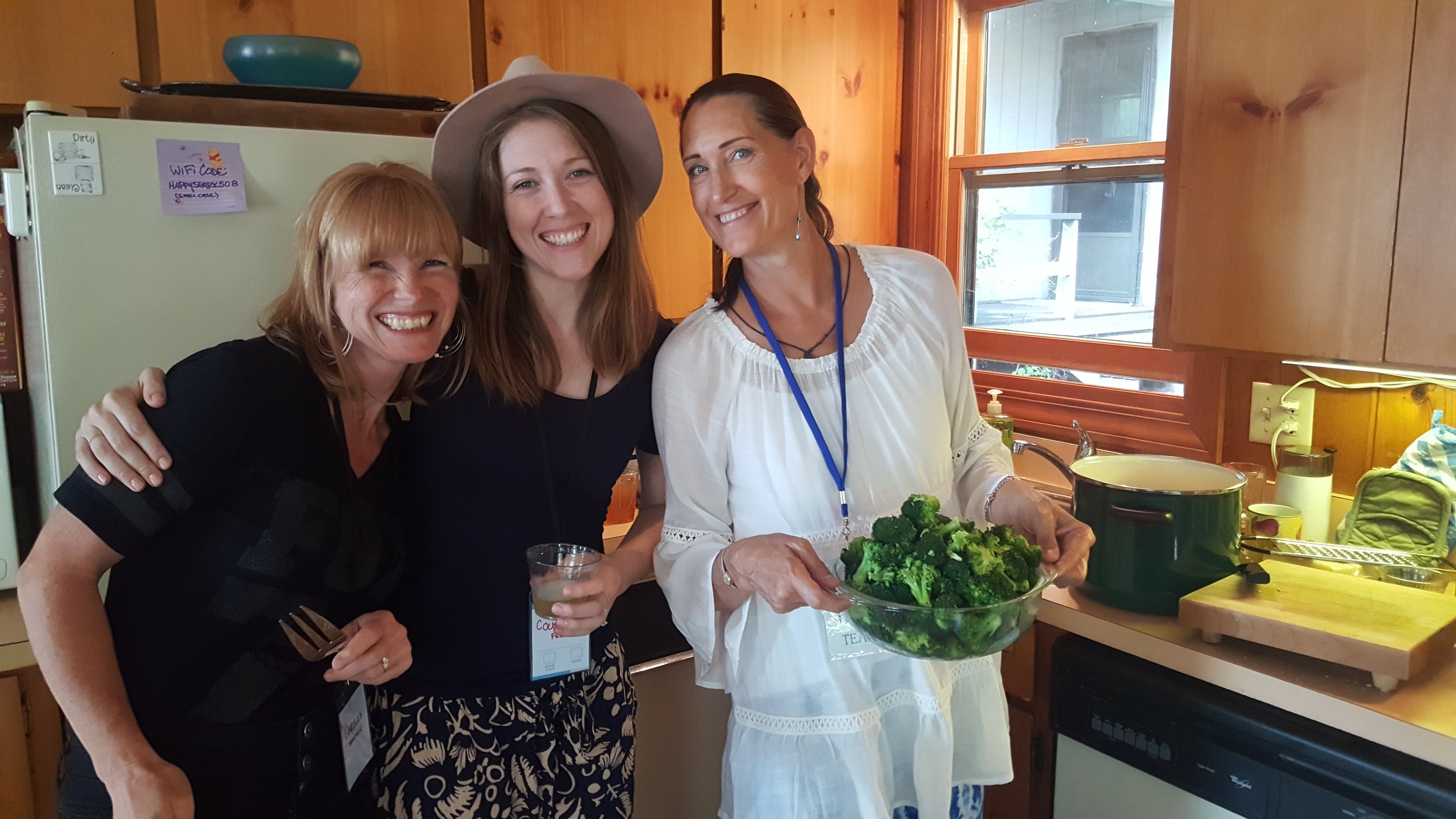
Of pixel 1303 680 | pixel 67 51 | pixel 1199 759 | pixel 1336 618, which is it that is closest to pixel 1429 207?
pixel 1336 618

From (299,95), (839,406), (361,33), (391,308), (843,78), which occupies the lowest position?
(839,406)

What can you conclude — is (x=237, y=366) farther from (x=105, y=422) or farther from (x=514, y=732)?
(x=514, y=732)

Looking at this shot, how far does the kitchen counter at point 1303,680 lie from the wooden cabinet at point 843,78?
1474 millimetres

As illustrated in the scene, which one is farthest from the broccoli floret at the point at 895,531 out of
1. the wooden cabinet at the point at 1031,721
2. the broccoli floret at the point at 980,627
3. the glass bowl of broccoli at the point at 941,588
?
the wooden cabinet at the point at 1031,721

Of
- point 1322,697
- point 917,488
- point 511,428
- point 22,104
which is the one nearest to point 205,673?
point 511,428

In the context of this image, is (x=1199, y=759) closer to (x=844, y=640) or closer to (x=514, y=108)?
(x=844, y=640)

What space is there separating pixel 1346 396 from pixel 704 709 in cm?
150

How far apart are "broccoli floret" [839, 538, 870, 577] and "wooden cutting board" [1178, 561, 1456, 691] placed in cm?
71

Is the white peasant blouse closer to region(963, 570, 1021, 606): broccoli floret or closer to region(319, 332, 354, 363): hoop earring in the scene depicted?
region(963, 570, 1021, 606): broccoli floret

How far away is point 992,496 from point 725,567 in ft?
1.48

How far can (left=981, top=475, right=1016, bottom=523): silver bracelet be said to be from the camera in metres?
1.41

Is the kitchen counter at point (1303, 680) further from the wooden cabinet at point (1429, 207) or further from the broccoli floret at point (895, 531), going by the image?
the broccoli floret at point (895, 531)

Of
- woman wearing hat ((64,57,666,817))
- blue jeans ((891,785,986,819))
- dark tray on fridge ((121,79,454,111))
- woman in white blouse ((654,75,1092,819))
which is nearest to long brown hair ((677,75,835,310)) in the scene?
woman in white blouse ((654,75,1092,819))

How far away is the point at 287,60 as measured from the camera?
157cm
